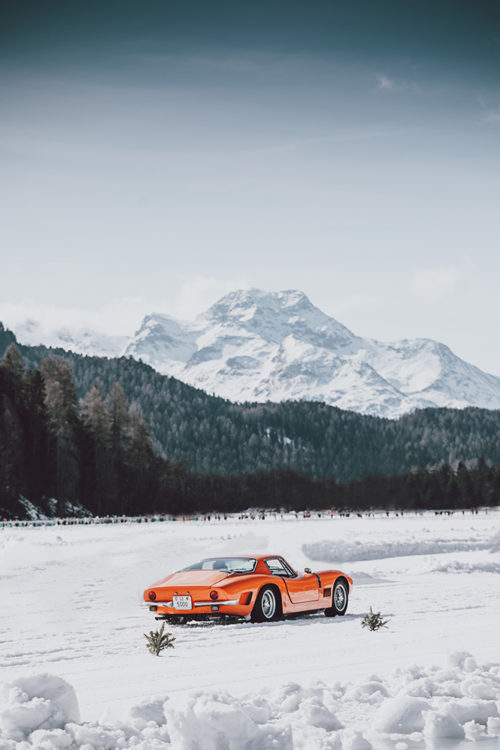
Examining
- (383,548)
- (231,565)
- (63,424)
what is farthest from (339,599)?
(63,424)

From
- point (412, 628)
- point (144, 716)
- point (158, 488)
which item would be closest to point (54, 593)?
point (412, 628)

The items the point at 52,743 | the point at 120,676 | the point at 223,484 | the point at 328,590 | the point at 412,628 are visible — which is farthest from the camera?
the point at 223,484

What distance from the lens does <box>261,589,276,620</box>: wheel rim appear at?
14822 mm

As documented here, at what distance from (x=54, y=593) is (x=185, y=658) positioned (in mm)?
9939

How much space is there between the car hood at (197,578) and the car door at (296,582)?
0.95 metres

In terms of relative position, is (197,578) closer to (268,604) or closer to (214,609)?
(214,609)

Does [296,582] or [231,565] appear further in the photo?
[296,582]

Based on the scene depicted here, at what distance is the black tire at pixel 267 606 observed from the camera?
14633mm

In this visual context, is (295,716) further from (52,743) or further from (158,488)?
(158,488)

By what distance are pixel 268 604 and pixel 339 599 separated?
6.37ft

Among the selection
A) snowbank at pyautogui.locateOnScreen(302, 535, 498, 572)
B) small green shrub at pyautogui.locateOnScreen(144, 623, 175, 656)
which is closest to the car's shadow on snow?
small green shrub at pyautogui.locateOnScreen(144, 623, 175, 656)

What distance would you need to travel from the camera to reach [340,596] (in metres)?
16.4

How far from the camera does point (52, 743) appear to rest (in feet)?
22.2

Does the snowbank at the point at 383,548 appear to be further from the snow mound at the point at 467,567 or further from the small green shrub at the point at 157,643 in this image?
the small green shrub at the point at 157,643
